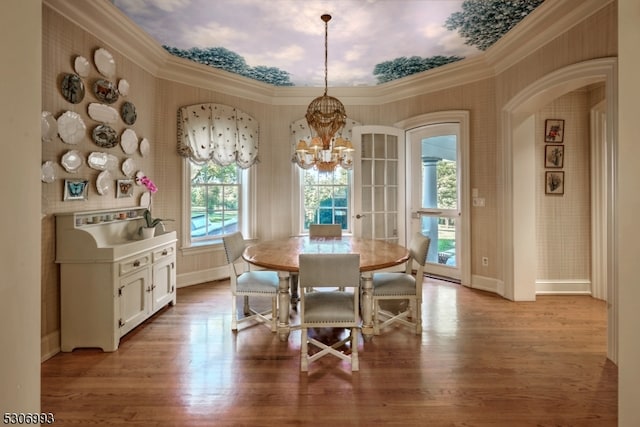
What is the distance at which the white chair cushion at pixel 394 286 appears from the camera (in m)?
2.81

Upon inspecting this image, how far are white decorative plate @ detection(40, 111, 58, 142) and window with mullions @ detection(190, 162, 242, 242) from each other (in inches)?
73.1

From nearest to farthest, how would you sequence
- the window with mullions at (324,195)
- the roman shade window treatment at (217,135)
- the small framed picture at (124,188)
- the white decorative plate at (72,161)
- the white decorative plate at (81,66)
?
the white decorative plate at (72,161), the white decorative plate at (81,66), the small framed picture at (124,188), the roman shade window treatment at (217,135), the window with mullions at (324,195)

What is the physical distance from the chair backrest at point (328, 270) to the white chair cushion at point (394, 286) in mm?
705

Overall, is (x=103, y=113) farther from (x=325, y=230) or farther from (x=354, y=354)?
(x=354, y=354)

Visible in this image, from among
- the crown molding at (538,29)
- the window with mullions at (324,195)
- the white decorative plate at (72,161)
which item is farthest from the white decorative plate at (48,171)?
the crown molding at (538,29)

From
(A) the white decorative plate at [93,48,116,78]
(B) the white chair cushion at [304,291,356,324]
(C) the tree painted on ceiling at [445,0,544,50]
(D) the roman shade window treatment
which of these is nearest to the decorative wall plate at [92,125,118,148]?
(A) the white decorative plate at [93,48,116,78]

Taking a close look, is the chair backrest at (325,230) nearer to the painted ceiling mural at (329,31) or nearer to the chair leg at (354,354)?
the chair leg at (354,354)

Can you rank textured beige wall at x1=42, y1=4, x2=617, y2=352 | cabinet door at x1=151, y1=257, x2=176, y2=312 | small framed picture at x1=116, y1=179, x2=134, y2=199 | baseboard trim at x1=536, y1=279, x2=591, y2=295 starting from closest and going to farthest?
textured beige wall at x1=42, y1=4, x2=617, y2=352
cabinet door at x1=151, y1=257, x2=176, y2=312
small framed picture at x1=116, y1=179, x2=134, y2=199
baseboard trim at x1=536, y1=279, x2=591, y2=295

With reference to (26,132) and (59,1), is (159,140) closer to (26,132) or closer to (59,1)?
(59,1)

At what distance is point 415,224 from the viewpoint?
5.09 meters

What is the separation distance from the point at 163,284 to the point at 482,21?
412cm

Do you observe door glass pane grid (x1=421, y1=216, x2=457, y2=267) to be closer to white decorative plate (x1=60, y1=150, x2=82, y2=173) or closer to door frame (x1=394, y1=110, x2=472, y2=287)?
door frame (x1=394, y1=110, x2=472, y2=287)

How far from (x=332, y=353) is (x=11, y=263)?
1.92 m

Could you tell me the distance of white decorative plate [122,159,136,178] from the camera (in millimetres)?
3434
